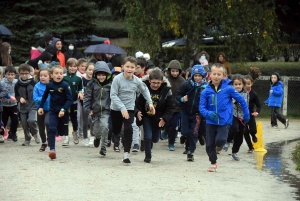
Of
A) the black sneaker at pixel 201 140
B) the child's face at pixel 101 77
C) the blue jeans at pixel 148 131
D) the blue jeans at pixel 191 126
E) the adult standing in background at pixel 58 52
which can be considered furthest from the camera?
the adult standing in background at pixel 58 52

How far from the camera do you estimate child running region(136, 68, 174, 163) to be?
1336 centimetres

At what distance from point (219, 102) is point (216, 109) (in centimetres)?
12

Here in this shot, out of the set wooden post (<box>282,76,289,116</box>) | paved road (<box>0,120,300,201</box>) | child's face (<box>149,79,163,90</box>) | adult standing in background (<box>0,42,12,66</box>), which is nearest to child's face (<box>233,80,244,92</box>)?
paved road (<box>0,120,300,201</box>)

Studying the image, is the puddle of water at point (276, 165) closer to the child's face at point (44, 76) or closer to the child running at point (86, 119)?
the child running at point (86, 119)

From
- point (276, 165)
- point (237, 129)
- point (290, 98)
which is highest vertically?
point (237, 129)

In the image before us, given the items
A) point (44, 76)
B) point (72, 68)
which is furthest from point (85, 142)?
point (44, 76)

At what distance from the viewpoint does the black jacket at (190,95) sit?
1436cm

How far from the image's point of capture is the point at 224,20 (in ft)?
92.1

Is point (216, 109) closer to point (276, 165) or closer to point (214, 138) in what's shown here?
point (214, 138)

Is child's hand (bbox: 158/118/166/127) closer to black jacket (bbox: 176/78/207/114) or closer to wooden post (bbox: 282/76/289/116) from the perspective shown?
black jacket (bbox: 176/78/207/114)

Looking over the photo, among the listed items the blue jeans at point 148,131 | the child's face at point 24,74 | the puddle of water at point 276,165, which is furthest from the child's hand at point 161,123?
the child's face at point 24,74

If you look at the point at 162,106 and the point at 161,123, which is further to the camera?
the point at 162,106

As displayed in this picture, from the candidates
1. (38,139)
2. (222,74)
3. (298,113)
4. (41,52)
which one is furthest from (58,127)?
(298,113)

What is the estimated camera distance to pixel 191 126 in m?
14.2
